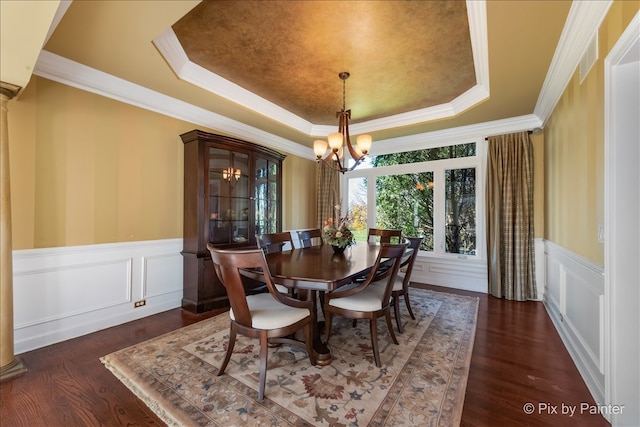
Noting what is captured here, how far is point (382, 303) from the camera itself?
2133 millimetres

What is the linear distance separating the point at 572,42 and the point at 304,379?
10.3ft

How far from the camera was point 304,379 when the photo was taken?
72.2 inches

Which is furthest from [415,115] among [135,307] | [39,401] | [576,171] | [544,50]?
[39,401]

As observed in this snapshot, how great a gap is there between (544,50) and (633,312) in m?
1.99

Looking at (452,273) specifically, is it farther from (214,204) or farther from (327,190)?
(214,204)

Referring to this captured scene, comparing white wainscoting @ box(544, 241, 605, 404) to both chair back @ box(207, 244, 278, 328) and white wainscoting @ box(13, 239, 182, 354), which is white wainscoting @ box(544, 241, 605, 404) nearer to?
chair back @ box(207, 244, 278, 328)

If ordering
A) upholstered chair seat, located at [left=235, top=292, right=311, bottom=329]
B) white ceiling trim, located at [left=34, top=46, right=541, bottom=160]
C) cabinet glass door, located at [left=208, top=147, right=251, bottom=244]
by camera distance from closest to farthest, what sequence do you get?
1. upholstered chair seat, located at [left=235, top=292, right=311, bottom=329]
2. white ceiling trim, located at [left=34, top=46, right=541, bottom=160]
3. cabinet glass door, located at [left=208, top=147, right=251, bottom=244]

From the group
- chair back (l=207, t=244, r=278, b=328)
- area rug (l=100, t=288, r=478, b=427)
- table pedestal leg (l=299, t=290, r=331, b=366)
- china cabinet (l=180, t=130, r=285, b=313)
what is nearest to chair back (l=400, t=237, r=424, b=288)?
area rug (l=100, t=288, r=478, b=427)

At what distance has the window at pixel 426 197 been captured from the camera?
4.13 m

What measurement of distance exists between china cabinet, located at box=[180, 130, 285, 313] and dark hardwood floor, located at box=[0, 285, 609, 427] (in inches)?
25.1

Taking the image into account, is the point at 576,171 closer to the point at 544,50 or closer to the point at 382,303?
the point at 544,50

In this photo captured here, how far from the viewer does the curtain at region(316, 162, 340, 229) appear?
5.18m

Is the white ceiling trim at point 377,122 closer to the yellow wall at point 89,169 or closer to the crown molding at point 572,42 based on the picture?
the crown molding at point 572,42

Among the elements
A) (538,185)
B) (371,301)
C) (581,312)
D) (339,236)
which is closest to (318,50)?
(339,236)
